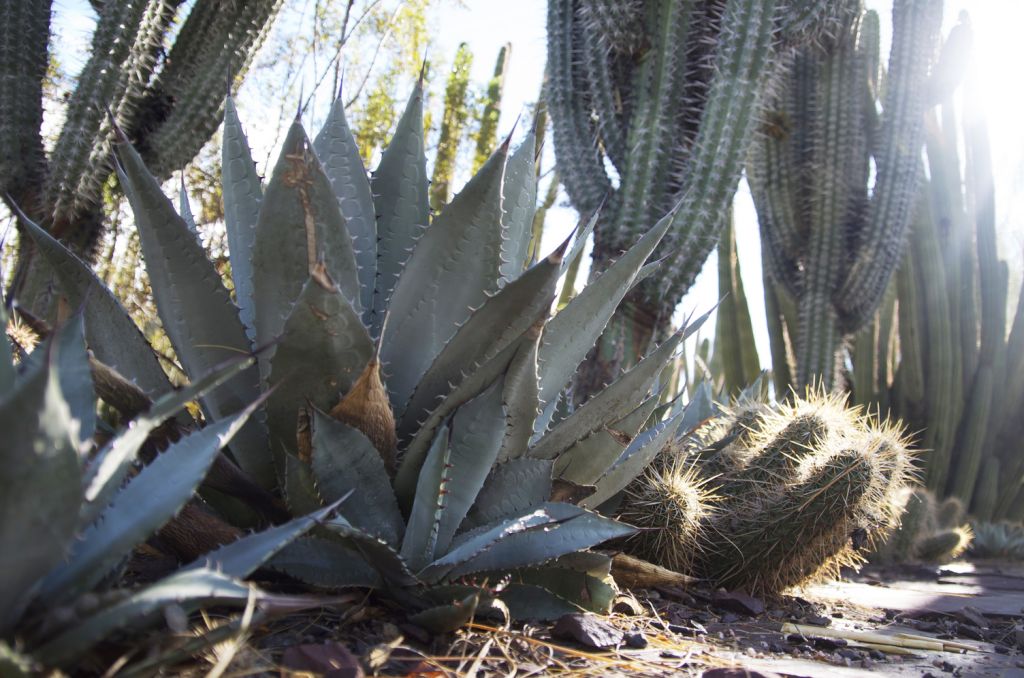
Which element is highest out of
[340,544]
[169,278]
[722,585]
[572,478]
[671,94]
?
[671,94]

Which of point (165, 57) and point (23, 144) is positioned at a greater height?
point (165, 57)

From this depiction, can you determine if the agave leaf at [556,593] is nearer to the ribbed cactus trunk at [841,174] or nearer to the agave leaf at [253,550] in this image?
the agave leaf at [253,550]

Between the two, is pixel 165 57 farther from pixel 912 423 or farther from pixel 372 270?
pixel 912 423

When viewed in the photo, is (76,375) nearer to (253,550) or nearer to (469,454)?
(253,550)

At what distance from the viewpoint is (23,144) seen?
16.7 ft

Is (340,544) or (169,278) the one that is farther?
(169,278)

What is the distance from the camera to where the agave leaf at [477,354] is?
1412mm

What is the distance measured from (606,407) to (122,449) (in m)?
1.06

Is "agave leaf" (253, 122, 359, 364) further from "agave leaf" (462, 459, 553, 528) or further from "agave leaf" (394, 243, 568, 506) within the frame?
"agave leaf" (462, 459, 553, 528)

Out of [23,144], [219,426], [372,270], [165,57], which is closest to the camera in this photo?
[219,426]

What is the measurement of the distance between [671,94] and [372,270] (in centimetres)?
420

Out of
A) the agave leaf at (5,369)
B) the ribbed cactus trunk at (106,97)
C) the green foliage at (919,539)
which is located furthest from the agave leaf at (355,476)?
the ribbed cactus trunk at (106,97)

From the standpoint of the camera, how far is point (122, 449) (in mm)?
1023

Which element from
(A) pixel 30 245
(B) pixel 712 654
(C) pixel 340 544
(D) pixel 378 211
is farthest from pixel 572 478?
(A) pixel 30 245
